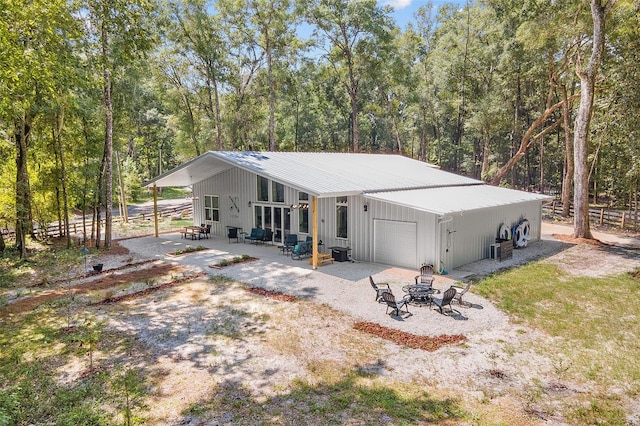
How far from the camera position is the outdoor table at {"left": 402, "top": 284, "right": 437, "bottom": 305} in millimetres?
9336

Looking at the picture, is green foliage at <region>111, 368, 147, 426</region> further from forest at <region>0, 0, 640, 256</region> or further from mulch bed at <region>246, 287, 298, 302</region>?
forest at <region>0, 0, 640, 256</region>

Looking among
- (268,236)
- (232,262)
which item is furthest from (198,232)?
(232,262)

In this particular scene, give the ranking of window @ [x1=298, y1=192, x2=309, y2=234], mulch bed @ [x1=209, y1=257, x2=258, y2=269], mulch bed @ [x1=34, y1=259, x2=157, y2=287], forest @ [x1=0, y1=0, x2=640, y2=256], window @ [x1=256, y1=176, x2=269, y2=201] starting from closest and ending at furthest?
forest @ [x1=0, y1=0, x2=640, y2=256]
mulch bed @ [x1=34, y1=259, x2=157, y2=287]
mulch bed @ [x1=209, y1=257, x2=258, y2=269]
window @ [x1=298, y1=192, x2=309, y2=234]
window @ [x1=256, y1=176, x2=269, y2=201]

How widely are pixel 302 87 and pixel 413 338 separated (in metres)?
33.1

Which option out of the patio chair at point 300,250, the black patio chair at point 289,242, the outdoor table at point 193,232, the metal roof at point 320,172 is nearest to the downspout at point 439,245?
the metal roof at point 320,172

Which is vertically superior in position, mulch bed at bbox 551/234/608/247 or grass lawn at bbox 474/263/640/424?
mulch bed at bbox 551/234/608/247

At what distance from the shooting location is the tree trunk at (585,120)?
16016mm

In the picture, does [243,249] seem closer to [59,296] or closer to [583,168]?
[59,296]

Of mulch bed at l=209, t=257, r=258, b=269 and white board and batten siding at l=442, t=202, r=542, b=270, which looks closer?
white board and batten siding at l=442, t=202, r=542, b=270

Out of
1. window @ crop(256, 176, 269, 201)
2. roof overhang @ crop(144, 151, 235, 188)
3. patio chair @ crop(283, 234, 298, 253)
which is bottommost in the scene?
patio chair @ crop(283, 234, 298, 253)

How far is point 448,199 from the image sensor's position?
46.0 feet

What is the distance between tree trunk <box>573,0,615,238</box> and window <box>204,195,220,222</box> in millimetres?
17146

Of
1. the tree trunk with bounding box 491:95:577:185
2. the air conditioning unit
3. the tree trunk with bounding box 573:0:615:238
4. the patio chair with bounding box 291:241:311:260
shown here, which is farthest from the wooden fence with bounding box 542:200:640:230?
the patio chair with bounding box 291:241:311:260

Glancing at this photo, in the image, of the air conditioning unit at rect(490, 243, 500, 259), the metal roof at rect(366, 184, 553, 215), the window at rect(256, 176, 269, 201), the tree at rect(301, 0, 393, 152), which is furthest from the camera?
the tree at rect(301, 0, 393, 152)
